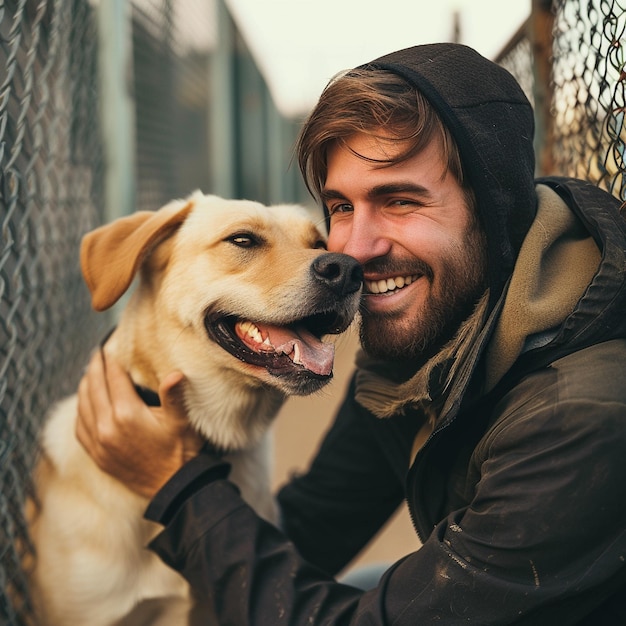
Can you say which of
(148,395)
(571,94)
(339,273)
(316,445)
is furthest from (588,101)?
(316,445)

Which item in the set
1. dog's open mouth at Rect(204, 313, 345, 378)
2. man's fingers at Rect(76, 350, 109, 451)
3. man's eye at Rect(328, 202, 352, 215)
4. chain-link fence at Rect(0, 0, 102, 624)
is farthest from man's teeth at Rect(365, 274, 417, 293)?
chain-link fence at Rect(0, 0, 102, 624)

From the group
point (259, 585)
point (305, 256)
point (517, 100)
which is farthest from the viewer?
point (305, 256)

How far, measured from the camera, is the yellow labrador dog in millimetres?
2062

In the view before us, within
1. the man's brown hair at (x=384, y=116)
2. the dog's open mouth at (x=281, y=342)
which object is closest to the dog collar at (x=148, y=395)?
the dog's open mouth at (x=281, y=342)

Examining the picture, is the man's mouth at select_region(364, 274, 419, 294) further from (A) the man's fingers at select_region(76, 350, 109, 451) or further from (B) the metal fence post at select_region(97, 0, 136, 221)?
(B) the metal fence post at select_region(97, 0, 136, 221)

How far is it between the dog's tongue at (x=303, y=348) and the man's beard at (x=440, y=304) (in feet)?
0.52

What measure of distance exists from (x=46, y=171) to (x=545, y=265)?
1.75 meters

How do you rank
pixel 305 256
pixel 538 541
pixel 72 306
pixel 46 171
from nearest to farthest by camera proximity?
pixel 538 541 → pixel 305 256 → pixel 46 171 → pixel 72 306

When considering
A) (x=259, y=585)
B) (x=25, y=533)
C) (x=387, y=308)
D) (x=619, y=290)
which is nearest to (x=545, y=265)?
(x=619, y=290)

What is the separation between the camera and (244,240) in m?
2.32

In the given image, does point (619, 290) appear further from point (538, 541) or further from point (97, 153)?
point (97, 153)

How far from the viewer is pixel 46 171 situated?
2654 millimetres

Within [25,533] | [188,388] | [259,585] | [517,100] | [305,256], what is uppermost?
[517,100]

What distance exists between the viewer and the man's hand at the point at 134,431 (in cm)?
205
